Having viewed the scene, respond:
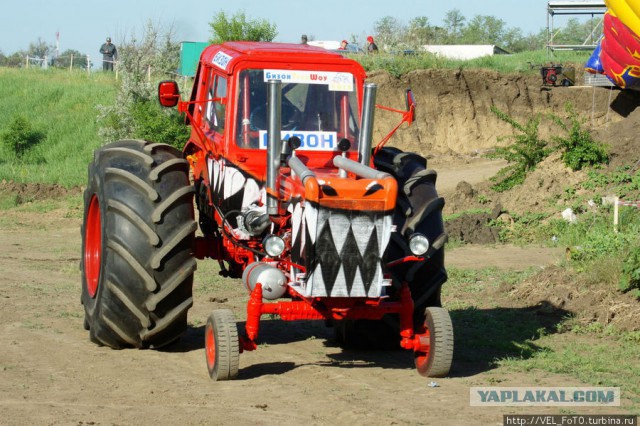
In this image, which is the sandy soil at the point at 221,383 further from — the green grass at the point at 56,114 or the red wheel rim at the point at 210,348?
the green grass at the point at 56,114

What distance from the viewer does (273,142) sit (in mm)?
8016

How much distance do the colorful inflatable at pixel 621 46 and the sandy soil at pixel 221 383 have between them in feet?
34.3

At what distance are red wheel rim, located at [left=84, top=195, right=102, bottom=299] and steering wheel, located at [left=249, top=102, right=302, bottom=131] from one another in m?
1.91

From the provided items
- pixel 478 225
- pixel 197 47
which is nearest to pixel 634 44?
pixel 478 225

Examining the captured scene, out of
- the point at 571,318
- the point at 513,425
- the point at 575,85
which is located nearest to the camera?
the point at 513,425

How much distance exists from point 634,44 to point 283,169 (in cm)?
1654

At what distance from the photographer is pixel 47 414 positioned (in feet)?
21.9

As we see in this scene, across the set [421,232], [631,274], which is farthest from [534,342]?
[421,232]

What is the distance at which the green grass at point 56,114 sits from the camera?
87.7 feet

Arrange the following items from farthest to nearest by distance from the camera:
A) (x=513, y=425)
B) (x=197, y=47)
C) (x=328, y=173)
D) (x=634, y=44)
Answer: (x=197, y=47), (x=634, y=44), (x=328, y=173), (x=513, y=425)

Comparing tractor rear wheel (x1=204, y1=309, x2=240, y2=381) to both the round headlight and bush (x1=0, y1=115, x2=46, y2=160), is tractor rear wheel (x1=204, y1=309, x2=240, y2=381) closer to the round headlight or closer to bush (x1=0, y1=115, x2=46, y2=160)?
the round headlight

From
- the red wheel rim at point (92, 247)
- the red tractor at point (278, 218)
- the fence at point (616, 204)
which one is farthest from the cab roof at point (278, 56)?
the fence at point (616, 204)

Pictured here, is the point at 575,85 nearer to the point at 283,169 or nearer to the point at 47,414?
the point at 283,169

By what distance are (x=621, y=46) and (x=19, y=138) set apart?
16642 mm
